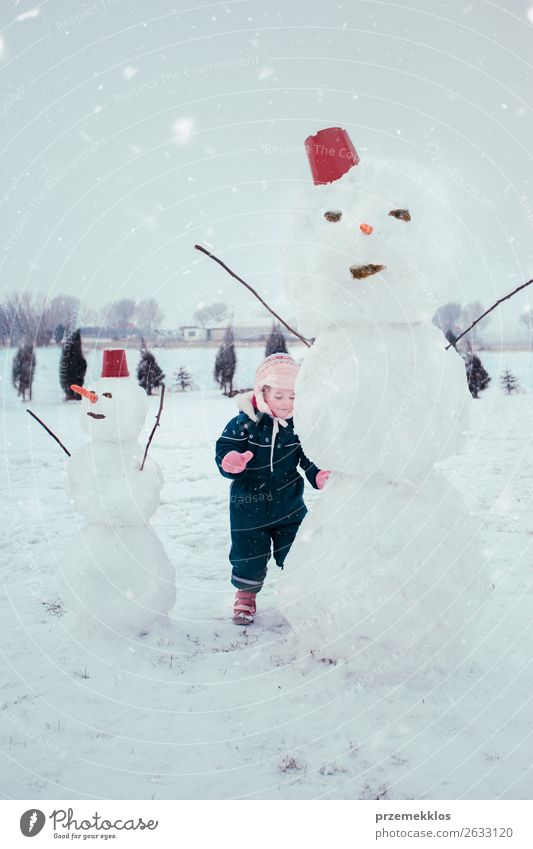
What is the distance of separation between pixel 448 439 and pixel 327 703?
1.40 m

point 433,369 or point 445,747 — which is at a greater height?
point 433,369

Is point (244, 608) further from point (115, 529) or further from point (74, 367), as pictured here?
point (74, 367)

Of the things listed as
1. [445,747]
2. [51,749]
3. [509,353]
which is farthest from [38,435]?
[509,353]

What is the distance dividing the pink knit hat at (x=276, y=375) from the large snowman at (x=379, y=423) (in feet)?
1.84

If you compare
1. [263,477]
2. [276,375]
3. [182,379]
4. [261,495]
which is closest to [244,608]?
[261,495]

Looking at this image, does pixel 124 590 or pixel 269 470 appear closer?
pixel 124 590

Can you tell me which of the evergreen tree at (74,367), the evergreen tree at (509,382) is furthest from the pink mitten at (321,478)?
the evergreen tree at (509,382)

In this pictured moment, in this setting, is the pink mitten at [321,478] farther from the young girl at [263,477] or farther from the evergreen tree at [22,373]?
the evergreen tree at [22,373]

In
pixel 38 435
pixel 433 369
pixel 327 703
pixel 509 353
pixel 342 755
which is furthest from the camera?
pixel 509 353

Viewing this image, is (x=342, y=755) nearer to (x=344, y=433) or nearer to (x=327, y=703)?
(x=327, y=703)

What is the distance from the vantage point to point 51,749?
260 centimetres

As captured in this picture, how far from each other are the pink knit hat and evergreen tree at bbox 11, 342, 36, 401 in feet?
40.1

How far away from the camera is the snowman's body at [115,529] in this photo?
3545 mm

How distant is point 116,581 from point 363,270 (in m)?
2.25
